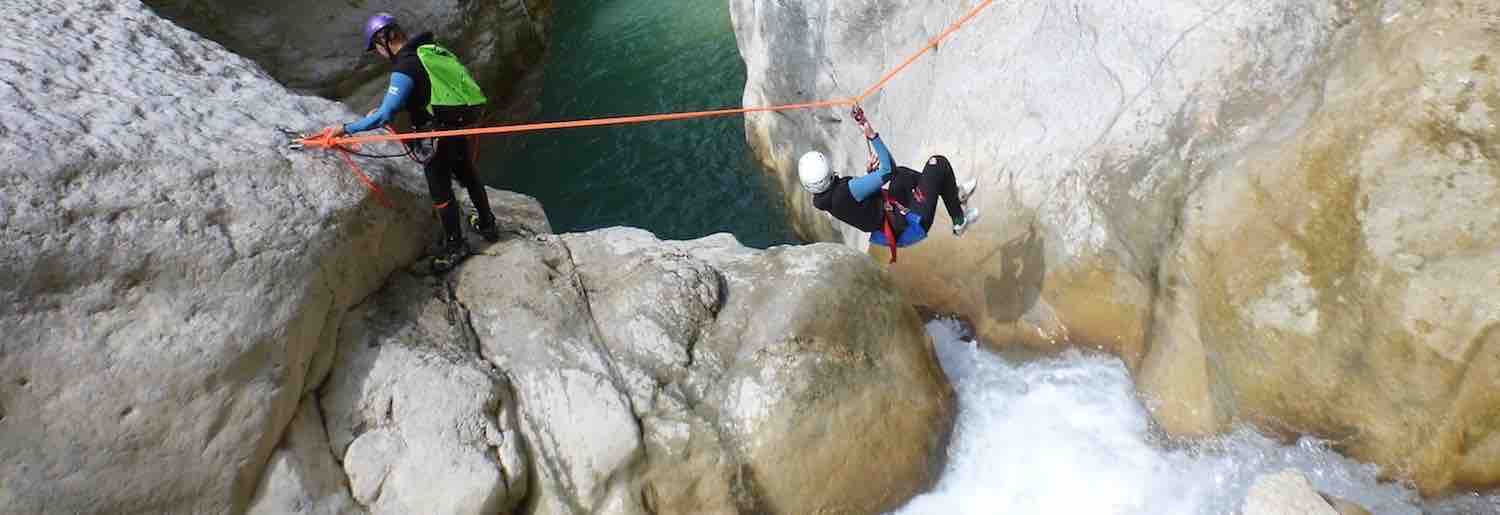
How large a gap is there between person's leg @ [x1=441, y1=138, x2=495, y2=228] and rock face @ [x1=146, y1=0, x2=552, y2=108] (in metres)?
6.73

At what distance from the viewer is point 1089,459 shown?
579cm

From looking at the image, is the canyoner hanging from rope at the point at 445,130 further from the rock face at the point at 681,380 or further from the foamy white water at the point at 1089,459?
the foamy white water at the point at 1089,459

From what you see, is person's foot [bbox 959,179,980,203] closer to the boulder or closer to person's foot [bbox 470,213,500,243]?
the boulder

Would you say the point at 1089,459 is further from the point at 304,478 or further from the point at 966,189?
the point at 304,478

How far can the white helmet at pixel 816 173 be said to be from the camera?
6059mm

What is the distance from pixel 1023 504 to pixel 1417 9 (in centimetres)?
381

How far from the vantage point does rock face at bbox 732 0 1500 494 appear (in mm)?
4555

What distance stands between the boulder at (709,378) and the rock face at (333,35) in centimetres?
741

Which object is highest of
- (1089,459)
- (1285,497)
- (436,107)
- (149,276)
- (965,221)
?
(965,221)

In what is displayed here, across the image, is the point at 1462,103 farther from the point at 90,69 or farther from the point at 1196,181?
the point at 90,69

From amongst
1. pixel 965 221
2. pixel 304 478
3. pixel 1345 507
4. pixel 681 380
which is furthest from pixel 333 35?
pixel 1345 507

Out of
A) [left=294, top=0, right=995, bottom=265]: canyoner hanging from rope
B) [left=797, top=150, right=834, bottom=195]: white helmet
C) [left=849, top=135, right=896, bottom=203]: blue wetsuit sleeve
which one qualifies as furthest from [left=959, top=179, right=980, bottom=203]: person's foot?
[left=797, top=150, right=834, bottom=195]: white helmet

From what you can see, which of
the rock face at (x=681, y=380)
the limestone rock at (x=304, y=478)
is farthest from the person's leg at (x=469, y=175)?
the limestone rock at (x=304, y=478)

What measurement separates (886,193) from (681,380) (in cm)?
203
